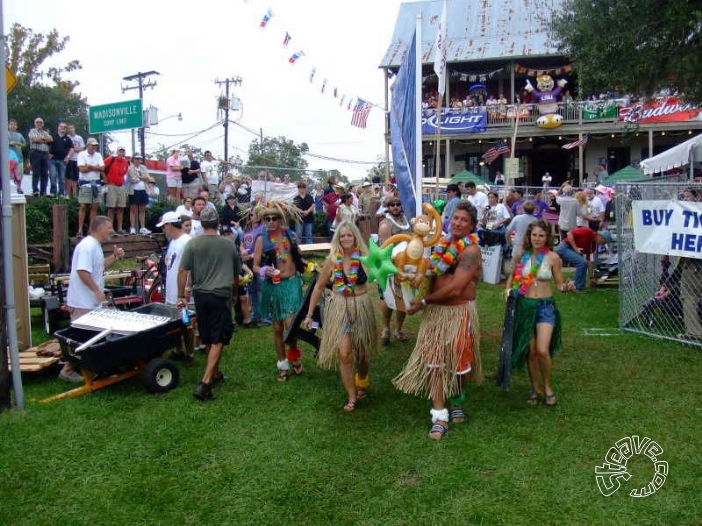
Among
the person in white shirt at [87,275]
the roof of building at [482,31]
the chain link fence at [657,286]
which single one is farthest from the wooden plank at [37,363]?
the roof of building at [482,31]

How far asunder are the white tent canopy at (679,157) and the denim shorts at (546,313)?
8.76 meters

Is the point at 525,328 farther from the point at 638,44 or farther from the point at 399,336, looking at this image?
the point at 638,44

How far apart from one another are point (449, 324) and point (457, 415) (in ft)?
2.45

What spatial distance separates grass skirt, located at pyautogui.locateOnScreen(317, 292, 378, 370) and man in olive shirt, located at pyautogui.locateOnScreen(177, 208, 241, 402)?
929 millimetres

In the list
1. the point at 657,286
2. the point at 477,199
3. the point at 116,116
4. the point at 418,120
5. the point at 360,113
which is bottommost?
the point at 657,286

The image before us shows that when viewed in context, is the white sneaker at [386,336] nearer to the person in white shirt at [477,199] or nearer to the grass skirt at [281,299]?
the grass skirt at [281,299]

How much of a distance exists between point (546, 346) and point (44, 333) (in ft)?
20.7

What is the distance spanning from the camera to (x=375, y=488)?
397 cm

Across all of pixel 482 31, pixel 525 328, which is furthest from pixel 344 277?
pixel 482 31

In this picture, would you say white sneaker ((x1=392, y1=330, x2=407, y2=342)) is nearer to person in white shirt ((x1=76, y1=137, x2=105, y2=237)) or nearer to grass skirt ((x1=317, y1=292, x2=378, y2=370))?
grass skirt ((x1=317, y1=292, x2=378, y2=370))

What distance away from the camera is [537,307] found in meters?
5.23

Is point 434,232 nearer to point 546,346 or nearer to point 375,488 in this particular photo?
point 546,346

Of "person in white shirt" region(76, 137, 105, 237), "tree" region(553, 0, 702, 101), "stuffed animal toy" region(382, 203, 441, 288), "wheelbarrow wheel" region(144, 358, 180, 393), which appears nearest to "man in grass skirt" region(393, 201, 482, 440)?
"stuffed animal toy" region(382, 203, 441, 288)

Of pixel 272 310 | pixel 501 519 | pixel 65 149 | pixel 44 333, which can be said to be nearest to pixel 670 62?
pixel 272 310
